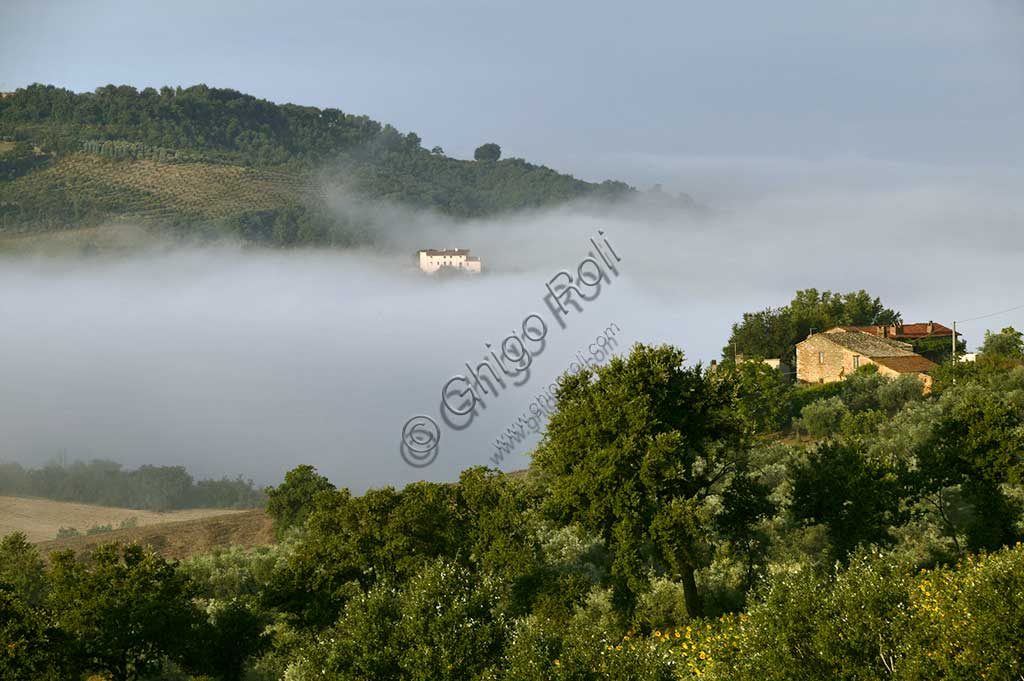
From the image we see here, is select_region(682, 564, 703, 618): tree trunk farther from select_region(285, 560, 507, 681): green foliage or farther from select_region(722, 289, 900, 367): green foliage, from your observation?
select_region(722, 289, 900, 367): green foliage

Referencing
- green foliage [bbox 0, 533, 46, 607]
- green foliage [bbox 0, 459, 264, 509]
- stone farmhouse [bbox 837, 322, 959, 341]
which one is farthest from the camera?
green foliage [bbox 0, 459, 264, 509]

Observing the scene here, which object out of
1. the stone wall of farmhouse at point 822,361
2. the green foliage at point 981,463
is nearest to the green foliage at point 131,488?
the stone wall of farmhouse at point 822,361

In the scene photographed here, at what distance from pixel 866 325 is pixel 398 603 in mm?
83711

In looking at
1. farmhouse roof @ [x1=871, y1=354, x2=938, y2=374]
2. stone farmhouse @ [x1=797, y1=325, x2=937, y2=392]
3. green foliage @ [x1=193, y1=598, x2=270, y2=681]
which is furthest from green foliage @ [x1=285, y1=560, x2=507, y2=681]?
farmhouse roof @ [x1=871, y1=354, x2=938, y2=374]

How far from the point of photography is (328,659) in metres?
23.1

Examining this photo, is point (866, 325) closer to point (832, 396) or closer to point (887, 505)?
point (832, 396)

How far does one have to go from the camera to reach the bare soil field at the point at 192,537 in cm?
6197

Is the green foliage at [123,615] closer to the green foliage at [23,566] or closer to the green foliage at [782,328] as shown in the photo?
the green foliage at [23,566]

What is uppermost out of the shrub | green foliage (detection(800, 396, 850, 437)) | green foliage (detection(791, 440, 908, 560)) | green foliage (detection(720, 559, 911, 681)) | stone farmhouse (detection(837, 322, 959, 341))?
stone farmhouse (detection(837, 322, 959, 341))

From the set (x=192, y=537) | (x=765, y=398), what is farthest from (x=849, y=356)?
(x=192, y=537)

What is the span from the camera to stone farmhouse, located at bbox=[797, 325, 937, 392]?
7937 centimetres

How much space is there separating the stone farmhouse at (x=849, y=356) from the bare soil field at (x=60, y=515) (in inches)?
1930

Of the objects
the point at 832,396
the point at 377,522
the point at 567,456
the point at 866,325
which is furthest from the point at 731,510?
the point at 866,325

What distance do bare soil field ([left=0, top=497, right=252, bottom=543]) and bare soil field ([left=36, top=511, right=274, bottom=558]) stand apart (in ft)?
44.4
